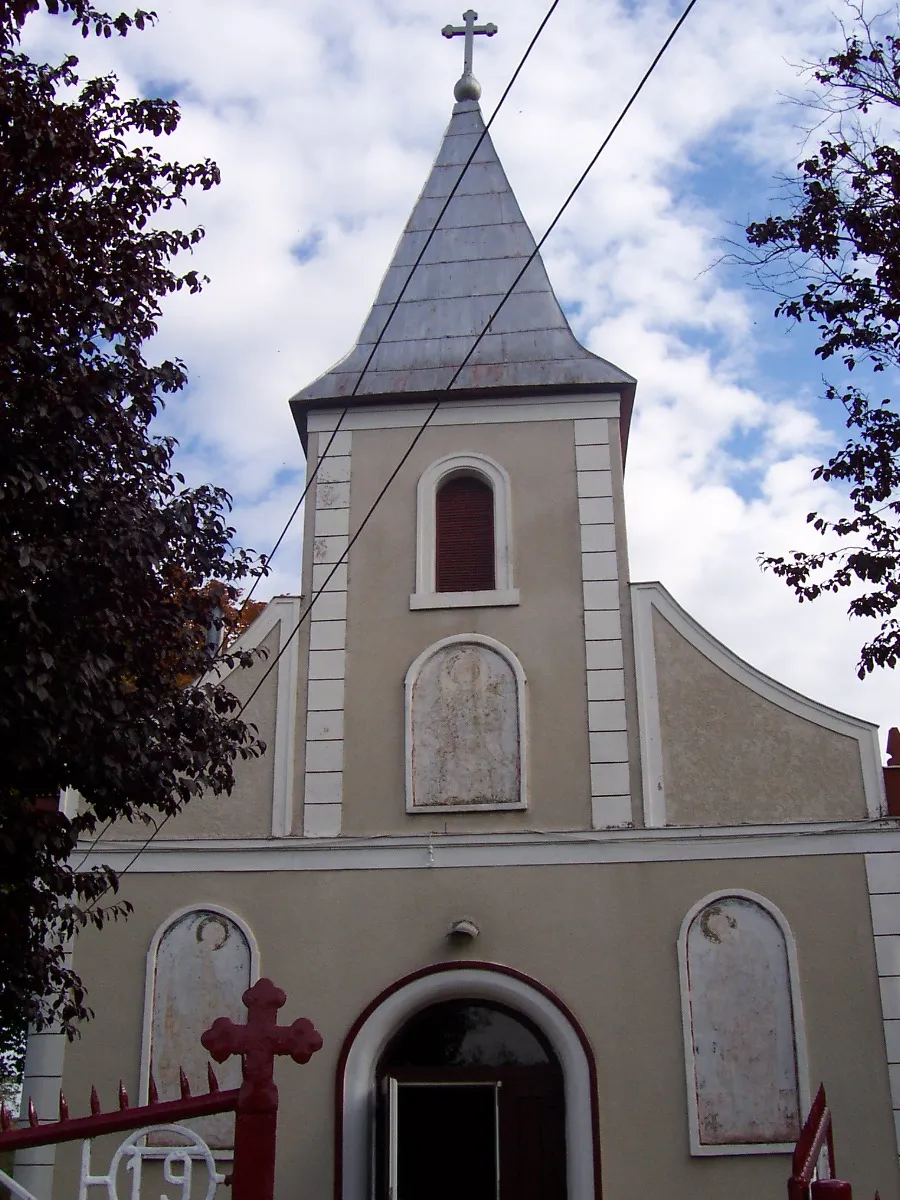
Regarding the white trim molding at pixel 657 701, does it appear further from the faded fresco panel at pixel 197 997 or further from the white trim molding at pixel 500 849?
the faded fresco panel at pixel 197 997

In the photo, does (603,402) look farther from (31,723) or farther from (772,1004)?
(31,723)

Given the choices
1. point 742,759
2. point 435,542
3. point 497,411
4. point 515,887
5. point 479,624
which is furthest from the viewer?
point 497,411

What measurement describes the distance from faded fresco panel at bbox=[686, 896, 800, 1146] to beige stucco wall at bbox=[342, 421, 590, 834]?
1473 mm

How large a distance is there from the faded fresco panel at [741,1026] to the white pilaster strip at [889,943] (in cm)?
73

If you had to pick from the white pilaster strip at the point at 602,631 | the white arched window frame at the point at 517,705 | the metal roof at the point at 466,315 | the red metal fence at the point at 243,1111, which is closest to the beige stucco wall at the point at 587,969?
the white arched window frame at the point at 517,705

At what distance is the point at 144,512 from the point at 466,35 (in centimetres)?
1035

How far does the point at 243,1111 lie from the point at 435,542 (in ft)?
27.9

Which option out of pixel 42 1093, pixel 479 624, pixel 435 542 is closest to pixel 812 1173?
pixel 479 624

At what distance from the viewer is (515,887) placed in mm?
11773

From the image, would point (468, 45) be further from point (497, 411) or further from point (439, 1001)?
point (439, 1001)

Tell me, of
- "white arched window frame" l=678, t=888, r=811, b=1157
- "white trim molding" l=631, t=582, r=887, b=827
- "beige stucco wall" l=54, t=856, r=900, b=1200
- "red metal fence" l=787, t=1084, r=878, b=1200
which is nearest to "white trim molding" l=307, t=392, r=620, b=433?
"white trim molding" l=631, t=582, r=887, b=827

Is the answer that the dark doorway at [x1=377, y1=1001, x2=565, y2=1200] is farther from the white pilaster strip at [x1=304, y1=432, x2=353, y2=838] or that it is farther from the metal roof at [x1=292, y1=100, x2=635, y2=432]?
the metal roof at [x1=292, y1=100, x2=635, y2=432]

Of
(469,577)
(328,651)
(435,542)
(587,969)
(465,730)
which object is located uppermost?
(435,542)

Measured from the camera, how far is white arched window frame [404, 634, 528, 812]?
12.1 m
